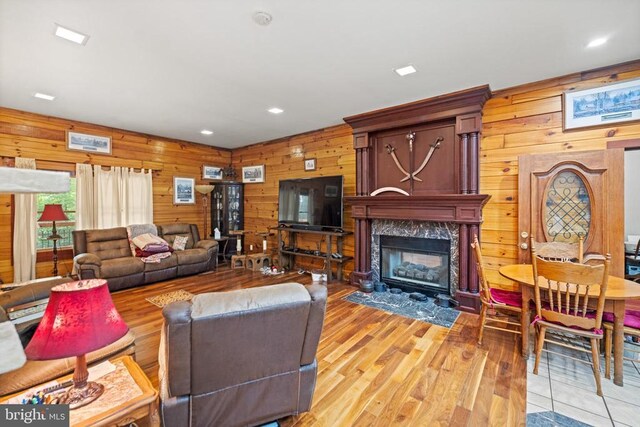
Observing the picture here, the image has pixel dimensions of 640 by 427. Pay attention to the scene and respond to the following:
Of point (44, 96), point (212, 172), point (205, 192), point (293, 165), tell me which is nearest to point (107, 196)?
point (205, 192)

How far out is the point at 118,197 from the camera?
523 centimetres

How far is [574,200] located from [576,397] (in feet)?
6.57

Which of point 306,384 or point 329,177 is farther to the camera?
point 329,177

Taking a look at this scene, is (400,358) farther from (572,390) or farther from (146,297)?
(146,297)

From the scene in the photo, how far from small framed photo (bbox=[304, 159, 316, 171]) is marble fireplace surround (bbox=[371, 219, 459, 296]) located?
1691mm

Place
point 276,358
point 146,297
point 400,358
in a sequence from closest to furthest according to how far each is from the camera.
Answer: point 276,358 < point 400,358 < point 146,297

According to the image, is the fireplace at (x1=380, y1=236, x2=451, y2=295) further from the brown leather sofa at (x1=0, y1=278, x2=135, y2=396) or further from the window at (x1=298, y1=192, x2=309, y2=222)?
the brown leather sofa at (x1=0, y1=278, x2=135, y2=396)

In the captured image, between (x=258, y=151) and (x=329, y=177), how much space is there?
2.39 metres

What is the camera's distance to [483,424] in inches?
71.5

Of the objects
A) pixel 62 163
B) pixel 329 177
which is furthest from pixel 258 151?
pixel 62 163

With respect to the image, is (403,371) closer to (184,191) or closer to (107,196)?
(107,196)

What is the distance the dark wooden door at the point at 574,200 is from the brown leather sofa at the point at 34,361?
3.99m

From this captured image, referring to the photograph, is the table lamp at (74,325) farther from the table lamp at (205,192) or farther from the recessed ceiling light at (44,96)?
the table lamp at (205,192)

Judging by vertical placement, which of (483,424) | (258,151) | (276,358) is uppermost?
(258,151)
